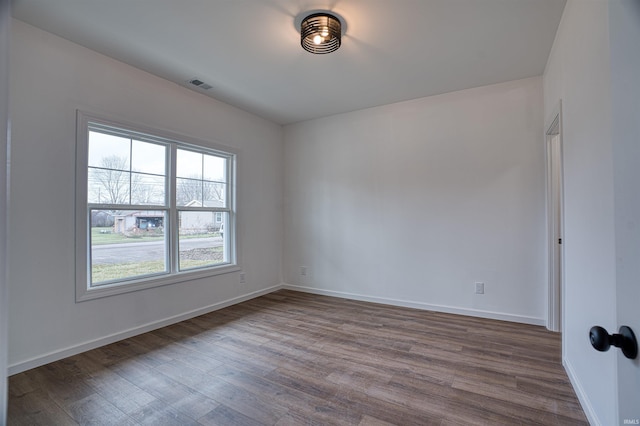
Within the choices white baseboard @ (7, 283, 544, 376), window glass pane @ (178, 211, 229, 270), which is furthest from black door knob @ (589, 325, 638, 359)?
window glass pane @ (178, 211, 229, 270)

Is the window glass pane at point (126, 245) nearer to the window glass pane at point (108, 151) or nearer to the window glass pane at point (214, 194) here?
the window glass pane at point (108, 151)

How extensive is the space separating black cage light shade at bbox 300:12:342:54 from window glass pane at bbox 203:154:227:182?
84.2 inches

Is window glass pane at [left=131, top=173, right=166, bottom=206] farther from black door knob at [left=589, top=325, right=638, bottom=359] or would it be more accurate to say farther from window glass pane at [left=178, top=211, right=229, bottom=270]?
black door knob at [left=589, top=325, right=638, bottom=359]

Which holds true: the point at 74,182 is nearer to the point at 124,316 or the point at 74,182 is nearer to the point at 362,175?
the point at 124,316

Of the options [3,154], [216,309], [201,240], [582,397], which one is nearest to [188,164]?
[201,240]

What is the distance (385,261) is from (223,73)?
3117mm

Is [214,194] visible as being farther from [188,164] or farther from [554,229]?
[554,229]

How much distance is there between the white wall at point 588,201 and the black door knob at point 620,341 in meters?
1.05

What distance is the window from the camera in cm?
277

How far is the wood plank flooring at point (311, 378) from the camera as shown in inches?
71.5

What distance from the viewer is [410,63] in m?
3.02

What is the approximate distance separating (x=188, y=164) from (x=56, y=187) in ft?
4.58

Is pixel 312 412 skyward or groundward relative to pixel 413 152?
groundward

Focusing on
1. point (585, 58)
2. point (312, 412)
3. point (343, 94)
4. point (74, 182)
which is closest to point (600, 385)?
point (312, 412)
